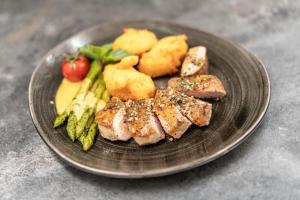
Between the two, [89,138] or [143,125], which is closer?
[143,125]

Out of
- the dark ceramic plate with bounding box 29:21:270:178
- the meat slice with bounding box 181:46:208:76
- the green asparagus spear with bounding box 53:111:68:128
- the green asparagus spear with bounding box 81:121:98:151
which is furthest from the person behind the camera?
the meat slice with bounding box 181:46:208:76

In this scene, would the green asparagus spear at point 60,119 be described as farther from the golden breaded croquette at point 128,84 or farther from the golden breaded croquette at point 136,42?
the golden breaded croquette at point 136,42

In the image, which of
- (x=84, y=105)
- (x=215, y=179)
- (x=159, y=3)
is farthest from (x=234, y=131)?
(x=159, y=3)

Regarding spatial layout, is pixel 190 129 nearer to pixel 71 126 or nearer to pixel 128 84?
pixel 128 84

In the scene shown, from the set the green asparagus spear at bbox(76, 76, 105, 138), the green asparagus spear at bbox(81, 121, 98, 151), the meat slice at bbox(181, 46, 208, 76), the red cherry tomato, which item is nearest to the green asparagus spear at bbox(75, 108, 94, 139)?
the green asparagus spear at bbox(76, 76, 105, 138)

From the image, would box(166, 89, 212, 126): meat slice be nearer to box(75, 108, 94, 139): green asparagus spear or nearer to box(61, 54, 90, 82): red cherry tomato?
box(75, 108, 94, 139): green asparagus spear

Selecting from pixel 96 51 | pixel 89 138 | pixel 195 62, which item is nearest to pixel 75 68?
pixel 96 51
